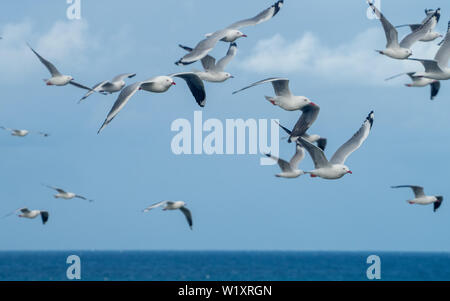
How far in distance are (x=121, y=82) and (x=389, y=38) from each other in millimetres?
5872

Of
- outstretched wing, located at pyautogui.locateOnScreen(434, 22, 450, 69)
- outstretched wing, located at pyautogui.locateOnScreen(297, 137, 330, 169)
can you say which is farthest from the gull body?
outstretched wing, located at pyautogui.locateOnScreen(434, 22, 450, 69)

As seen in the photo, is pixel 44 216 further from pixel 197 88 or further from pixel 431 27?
pixel 431 27

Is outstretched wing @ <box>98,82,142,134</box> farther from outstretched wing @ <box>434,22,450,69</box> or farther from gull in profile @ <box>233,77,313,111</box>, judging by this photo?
outstretched wing @ <box>434,22,450,69</box>

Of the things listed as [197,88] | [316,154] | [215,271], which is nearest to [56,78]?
[197,88]

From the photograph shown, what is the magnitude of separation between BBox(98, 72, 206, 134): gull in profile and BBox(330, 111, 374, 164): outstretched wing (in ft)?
9.29

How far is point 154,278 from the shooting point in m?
72.6

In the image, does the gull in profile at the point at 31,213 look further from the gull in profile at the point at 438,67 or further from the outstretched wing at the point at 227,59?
the gull in profile at the point at 438,67

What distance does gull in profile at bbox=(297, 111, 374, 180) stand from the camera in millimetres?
16194

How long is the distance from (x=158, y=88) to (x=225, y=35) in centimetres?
213

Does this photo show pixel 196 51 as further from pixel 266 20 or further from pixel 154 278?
pixel 154 278

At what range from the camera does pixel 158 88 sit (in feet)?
51.6

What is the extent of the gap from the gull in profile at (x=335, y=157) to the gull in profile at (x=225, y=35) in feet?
7.81
